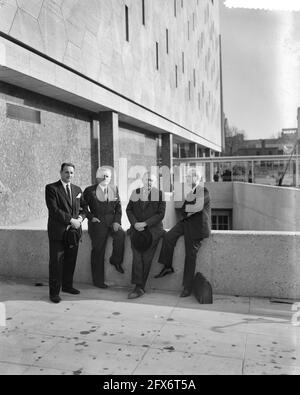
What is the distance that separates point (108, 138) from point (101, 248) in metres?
7.89

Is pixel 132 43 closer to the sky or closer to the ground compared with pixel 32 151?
closer to the sky

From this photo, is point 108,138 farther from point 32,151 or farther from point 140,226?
point 140,226

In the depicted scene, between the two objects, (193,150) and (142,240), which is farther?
(193,150)

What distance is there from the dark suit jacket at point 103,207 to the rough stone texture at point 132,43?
13.3 feet

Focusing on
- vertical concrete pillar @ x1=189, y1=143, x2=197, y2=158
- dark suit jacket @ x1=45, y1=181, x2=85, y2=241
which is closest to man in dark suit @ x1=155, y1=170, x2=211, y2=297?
dark suit jacket @ x1=45, y1=181, x2=85, y2=241

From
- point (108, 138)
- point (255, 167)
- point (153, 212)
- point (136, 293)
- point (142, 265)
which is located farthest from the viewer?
point (255, 167)

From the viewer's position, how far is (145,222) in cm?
609

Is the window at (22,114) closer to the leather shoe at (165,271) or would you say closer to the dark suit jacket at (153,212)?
the dark suit jacket at (153,212)

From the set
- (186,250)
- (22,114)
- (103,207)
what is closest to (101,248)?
(103,207)

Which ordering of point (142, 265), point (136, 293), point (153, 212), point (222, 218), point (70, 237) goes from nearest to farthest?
point (70, 237)
point (136, 293)
point (142, 265)
point (153, 212)
point (222, 218)

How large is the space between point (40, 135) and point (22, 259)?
4.38 meters

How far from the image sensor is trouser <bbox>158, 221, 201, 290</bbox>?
6.01m

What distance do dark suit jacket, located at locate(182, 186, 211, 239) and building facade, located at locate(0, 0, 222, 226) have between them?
477 cm
